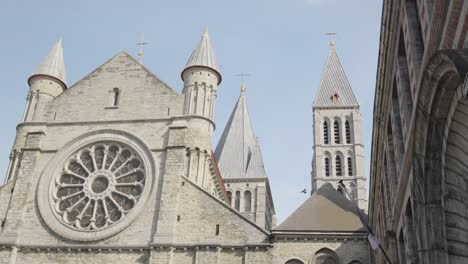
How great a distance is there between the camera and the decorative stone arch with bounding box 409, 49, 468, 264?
8156mm

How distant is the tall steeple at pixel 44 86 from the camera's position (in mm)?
25141

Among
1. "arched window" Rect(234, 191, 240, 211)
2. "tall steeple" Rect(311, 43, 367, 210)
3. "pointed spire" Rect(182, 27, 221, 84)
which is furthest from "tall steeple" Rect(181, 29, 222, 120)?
"tall steeple" Rect(311, 43, 367, 210)

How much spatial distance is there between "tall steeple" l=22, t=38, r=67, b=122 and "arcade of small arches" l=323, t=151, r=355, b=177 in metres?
31.4

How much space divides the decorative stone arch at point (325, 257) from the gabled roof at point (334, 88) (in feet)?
115

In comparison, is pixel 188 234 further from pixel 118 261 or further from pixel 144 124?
pixel 144 124

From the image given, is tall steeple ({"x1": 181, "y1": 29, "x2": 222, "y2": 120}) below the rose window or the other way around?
the other way around

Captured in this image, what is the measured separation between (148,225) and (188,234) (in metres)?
1.73

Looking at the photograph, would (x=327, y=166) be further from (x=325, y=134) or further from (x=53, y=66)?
(x=53, y=66)

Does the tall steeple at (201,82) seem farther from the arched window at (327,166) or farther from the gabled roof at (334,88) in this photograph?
the gabled roof at (334,88)

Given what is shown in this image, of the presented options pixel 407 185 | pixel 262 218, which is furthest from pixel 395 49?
pixel 262 218

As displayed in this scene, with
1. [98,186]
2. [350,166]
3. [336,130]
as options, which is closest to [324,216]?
[98,186]

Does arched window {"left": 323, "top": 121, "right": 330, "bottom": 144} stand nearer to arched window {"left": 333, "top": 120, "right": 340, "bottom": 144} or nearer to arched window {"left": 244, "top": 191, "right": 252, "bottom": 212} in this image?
arched window {"left": 333, "top": 120, "right": 340, "bottom": 144}

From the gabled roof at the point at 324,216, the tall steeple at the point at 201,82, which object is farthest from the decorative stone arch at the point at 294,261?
the tall steeple at the point at 201,82

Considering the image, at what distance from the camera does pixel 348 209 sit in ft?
73.9
